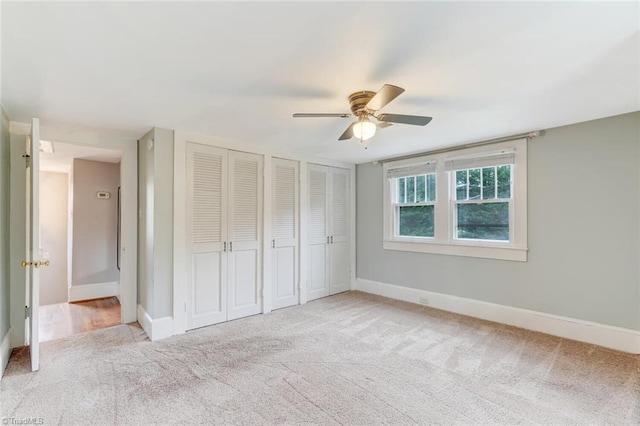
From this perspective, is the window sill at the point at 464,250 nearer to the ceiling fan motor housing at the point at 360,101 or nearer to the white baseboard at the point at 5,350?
the ceiling fan motor housing at the point at 360,101

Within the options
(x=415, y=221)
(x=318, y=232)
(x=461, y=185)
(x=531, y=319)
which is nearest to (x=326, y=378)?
(x=531, y=319)

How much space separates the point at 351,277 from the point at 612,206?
11.6 feet

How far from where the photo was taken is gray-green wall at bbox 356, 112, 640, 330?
9.52ft

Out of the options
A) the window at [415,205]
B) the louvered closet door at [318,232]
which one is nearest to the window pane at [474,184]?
the window at [415,205]

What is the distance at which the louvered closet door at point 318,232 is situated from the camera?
4.80 metres

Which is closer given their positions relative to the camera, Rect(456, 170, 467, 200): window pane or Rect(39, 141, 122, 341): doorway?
Rect(456, 170, 467, 200): window pane

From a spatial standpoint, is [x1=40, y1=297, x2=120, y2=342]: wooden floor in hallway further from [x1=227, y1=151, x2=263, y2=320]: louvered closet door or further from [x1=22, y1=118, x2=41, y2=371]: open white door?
[x1=227, y1=151, x2=263, y2=320]: louvered closet door

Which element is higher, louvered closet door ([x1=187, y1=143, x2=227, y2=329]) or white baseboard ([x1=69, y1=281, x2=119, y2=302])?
louvered closet door ([x1=187, y1=143, x2=227, y2=329])

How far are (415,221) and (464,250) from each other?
2.82ft

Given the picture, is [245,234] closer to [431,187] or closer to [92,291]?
[431,187]

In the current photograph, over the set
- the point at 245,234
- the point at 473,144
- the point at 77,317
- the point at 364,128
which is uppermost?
the point at 473,144

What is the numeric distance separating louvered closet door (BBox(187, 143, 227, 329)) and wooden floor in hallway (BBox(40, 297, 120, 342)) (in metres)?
1.20

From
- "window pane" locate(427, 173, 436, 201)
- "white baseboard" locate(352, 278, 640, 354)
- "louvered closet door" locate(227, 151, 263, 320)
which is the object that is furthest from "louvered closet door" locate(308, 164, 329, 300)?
"window pane" locate(427, 173, 436, 201)

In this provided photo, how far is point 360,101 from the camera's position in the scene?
2312 mm
